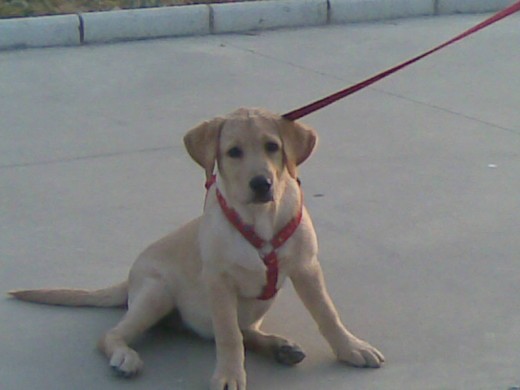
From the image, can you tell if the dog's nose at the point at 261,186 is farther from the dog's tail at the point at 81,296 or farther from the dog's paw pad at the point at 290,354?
the dog's tail at the point at 81,296

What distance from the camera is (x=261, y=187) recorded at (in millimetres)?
3293

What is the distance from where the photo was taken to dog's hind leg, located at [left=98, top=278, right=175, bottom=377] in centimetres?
372

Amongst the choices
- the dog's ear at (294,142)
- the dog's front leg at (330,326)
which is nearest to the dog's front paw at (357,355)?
the dog's front leg at (330,326)

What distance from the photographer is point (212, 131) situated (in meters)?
3.45

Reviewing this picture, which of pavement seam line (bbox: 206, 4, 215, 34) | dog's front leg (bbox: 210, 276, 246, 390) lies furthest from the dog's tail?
pavement seam line (bbox: 206, 4, 215, 34)

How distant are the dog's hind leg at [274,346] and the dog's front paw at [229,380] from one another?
0.23 meters

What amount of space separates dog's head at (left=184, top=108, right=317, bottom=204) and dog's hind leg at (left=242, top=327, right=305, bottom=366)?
0.56 metres

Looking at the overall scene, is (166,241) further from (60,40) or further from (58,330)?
(60,40)

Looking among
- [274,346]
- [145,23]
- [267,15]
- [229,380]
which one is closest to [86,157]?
[274,346]

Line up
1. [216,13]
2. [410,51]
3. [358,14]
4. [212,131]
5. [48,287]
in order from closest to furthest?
[212,131] < [48,287] < [410,51] < [216,13] < [358,14]

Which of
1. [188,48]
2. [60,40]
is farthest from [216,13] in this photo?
[60,40]

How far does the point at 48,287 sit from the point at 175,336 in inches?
28.4

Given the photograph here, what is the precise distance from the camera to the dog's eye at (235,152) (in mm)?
3369

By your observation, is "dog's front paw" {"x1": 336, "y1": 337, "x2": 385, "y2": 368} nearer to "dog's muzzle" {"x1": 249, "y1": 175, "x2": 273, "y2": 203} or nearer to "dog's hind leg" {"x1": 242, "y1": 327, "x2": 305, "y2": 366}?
"dog's hind leg" {"x1": 242, "y1": 327, "x2": 305, "y2": 366}
